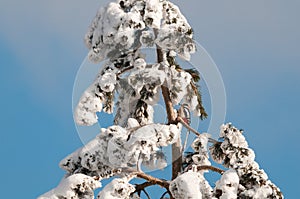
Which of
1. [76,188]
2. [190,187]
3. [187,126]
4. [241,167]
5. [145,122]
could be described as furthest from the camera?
[145,122]

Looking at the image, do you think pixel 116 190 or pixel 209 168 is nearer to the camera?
pixel 116 190

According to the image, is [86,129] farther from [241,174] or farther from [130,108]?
[241,174]

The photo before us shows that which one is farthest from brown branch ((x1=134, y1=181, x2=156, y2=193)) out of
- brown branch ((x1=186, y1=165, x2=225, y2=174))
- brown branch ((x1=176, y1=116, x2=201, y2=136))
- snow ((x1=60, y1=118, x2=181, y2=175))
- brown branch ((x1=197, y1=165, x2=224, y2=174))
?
brown branch ((x1=176, y1=116, x2=201, y2=136))

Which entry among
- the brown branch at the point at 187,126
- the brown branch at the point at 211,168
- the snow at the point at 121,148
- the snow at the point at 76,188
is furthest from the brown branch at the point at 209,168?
the snow at the point at 76,188

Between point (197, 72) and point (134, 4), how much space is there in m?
1.88

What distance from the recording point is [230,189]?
439 inches

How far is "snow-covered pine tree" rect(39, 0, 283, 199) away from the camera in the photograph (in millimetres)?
11281

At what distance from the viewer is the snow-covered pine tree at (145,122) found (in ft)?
37.0

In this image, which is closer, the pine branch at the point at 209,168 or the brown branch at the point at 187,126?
the pine branch at the point at 209,168

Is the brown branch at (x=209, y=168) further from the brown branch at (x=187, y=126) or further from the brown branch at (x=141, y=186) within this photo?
the brown branch at (x=141, y=186)

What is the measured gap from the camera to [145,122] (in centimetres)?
1292

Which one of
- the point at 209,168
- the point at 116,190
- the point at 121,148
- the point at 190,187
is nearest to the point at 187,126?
the point at 209,168

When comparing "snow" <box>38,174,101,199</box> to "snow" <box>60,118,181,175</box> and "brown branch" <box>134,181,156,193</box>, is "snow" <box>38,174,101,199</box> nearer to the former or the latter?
"snow" <box>60,118,181,175</box>

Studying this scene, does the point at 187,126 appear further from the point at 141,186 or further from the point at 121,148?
the point at 121,148
